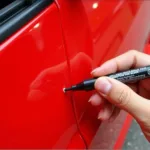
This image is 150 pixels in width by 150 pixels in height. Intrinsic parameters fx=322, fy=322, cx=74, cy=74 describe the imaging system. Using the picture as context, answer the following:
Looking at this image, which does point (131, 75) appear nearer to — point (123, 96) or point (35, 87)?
point (123, 96)

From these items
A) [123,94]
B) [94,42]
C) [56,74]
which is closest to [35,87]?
[56,74]

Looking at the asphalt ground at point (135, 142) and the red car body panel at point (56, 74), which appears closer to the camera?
the red car body panel at point (56, 74)

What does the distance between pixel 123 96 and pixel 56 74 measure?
18 cm

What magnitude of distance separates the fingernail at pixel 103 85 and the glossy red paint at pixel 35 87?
0.28 ft

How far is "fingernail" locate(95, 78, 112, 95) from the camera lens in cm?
81

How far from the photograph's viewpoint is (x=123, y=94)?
2.68 ft

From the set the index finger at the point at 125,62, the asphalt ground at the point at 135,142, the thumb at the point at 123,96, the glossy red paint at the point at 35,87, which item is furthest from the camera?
the asphalt ground at the point at 135,142

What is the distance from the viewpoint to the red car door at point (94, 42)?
877mm

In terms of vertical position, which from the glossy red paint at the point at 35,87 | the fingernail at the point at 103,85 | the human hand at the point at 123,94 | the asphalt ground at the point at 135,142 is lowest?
the asphalt ground at the point at 135,142

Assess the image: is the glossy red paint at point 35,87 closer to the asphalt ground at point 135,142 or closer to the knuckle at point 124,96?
the knuckle at point 124,96

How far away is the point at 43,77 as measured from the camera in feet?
2.45

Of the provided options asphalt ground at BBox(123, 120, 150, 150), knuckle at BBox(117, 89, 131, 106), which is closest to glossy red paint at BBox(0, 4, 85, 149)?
knuckle at BBox(117, 89, 131, 106)

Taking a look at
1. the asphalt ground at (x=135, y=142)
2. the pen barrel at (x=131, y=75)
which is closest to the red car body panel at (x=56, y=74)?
the pen barrel at (x=131, y=75)

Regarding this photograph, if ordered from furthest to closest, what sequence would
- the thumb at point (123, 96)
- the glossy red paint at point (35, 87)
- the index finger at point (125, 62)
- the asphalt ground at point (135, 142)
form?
the asphalt ground at point (135, 142)
the index finger at point (125, 62)
the thumb at point (123, 96)
the glossy red paint at point (35, 87)
